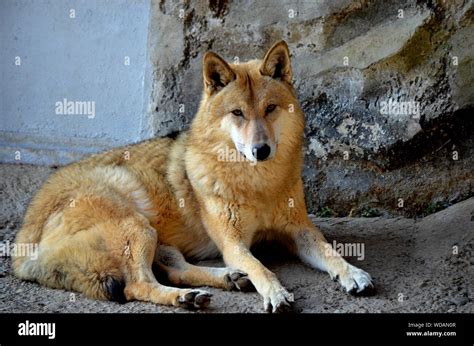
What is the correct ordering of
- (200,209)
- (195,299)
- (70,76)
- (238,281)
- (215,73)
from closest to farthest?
(195,299), (238,281), (215,73), (200,209), (70,76)

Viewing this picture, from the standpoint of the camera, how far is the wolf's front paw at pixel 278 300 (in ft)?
18.5

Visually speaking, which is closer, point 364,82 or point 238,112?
point 238,112

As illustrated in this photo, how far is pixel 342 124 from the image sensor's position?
26.6 ft

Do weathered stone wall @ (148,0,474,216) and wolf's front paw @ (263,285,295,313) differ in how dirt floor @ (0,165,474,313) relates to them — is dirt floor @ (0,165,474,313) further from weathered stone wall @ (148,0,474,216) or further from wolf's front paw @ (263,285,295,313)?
weathered stone wall @ (148,0,474,216)

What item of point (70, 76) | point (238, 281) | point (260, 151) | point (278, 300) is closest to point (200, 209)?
point (238, 281)

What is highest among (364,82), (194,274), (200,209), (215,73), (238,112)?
(364,82)

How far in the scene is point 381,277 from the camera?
619 centimetres

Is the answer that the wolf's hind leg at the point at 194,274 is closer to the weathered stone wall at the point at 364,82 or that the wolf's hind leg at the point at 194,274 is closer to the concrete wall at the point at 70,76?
the weathered stone wall at the point at 364,82

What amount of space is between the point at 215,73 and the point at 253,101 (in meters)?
0.51

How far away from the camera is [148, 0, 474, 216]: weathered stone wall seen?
7660 millimetres

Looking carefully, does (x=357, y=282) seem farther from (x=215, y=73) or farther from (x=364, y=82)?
Result: (x=364, y=82)

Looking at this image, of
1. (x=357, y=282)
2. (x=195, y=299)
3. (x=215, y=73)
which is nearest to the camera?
(x=195, y=299)

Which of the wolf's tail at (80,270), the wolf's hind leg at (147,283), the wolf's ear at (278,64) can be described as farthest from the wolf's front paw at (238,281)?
the wolf's ear at (278,64)
